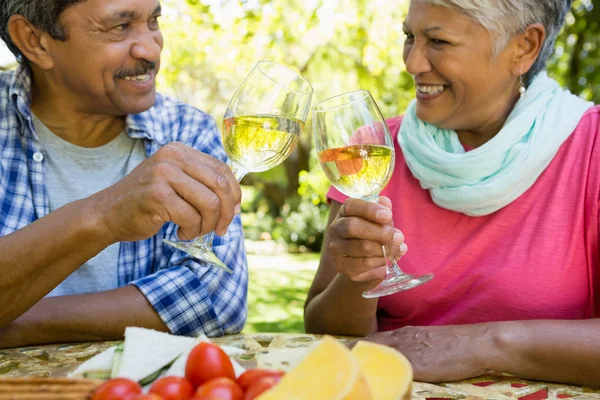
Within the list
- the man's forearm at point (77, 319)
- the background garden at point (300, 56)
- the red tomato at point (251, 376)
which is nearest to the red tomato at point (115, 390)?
the red tomato at point (251, 376)

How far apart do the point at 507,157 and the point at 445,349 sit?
941 millimetres

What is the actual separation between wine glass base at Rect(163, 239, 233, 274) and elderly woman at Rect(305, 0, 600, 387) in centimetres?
51

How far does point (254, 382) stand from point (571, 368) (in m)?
1.11

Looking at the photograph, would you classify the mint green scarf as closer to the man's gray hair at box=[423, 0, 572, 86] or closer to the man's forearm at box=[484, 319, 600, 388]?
the man's gray hair at box=[423, 0, 572, 86]

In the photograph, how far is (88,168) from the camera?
2.68 metres

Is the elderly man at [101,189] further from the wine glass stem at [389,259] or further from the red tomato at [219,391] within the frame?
the red tomato at [219,391]

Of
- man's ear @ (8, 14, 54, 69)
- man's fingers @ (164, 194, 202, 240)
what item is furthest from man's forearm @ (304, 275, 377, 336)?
man's ear @ (8, 14, 54, 69)

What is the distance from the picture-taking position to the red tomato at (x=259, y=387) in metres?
0.99

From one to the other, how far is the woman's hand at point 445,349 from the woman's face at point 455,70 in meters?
0.95

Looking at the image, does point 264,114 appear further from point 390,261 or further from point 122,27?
point 122,27

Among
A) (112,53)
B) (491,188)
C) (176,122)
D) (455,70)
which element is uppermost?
(112,53)

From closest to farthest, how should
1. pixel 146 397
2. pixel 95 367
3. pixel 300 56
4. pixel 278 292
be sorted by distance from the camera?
pixel 146 397, pixel 95 367, pixel 278 292, pixel 300 56

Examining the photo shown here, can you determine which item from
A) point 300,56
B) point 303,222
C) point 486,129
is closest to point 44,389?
point 486,129

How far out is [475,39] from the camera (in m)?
2.33
